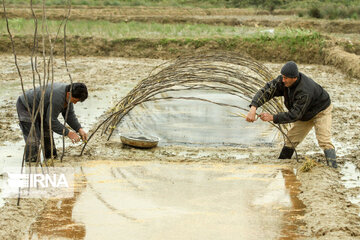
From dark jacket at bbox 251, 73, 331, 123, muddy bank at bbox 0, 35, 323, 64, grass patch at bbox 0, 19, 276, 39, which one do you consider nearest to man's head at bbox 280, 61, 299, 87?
dark jacket at bbox 251, 73, 331, 123

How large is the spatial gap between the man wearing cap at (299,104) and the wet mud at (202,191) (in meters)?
0.37

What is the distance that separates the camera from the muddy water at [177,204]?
12.3 feet

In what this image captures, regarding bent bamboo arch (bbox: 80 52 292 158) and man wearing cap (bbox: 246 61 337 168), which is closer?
man wearing cap (bbox: 246 61 337 168)

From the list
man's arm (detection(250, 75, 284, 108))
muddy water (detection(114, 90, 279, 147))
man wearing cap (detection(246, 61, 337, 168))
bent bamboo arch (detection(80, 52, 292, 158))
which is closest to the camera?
man wearing cap (detection(246, 61, 337, 168))

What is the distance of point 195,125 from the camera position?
726cm

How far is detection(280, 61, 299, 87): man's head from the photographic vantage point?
483 cm

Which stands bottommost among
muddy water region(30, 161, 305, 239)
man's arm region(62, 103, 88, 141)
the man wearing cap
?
muddy water region(30, 161, 305, 239)

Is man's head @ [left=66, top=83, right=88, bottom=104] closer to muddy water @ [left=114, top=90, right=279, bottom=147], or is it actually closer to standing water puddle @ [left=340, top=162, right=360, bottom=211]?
muddy water @ [left=114, top=90, right=279, bottom=147]

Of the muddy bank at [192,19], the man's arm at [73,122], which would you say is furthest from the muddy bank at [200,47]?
the man's arm at [73,122]

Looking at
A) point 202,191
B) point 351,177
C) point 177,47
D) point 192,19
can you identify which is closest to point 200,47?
point 177,47

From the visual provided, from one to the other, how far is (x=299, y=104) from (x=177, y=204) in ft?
5.78

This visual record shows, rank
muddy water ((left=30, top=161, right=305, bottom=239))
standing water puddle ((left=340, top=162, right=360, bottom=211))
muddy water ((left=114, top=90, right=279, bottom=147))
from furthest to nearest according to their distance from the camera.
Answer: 1. muddy water ((left=114, top=90, right=279, bottom=147))
2. standing water puddle ((left=340, top=162, right=360, bottom=211))
3. muddy water ((left=30, top=161, right=305, bottom=239))

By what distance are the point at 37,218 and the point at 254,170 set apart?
245 cm

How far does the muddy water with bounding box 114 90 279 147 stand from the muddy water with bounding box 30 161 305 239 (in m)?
1.25
